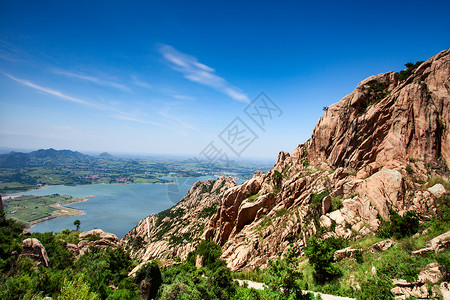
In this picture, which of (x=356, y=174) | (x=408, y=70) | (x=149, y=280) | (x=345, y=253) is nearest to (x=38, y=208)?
(x=149, y=280)

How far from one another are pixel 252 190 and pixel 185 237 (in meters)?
28.9

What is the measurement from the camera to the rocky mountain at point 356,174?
17500 millimetres

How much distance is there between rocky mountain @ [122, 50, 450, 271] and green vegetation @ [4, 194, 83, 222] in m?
120

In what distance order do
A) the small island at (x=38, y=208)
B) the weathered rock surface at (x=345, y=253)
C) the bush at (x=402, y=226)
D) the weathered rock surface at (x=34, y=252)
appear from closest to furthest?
the bush at (x=402, y=226) → the weathered rock surface at (x=345, y=253) → the weathered rock surface at (x=34, y=252) → the small island at (x=38, y=208)

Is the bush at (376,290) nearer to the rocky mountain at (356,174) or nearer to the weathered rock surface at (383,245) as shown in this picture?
the weathered rock surface at (383,245)

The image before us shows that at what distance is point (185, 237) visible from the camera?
161ft

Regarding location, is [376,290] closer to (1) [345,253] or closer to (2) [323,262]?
(2) [323,262]

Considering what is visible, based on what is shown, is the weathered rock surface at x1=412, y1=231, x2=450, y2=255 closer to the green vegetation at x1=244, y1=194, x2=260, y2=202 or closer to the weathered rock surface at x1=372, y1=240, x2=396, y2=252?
the weathered rock surface at x1=372, y1=240, x2=396, y2=252

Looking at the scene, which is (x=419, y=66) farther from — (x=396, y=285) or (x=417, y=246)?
(x=396, y=285)

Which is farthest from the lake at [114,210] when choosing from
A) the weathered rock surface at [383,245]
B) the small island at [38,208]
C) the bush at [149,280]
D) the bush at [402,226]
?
the bush at [402,226]

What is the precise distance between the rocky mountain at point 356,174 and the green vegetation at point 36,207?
11982cm

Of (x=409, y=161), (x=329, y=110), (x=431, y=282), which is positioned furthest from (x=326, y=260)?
(x=329, y=110)

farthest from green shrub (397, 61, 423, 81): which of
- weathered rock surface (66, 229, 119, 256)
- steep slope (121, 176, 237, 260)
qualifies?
weathered rock surface (66, 229, 119, 256)

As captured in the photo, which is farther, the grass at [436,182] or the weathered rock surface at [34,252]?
the weathered rock surface at [34,252]
